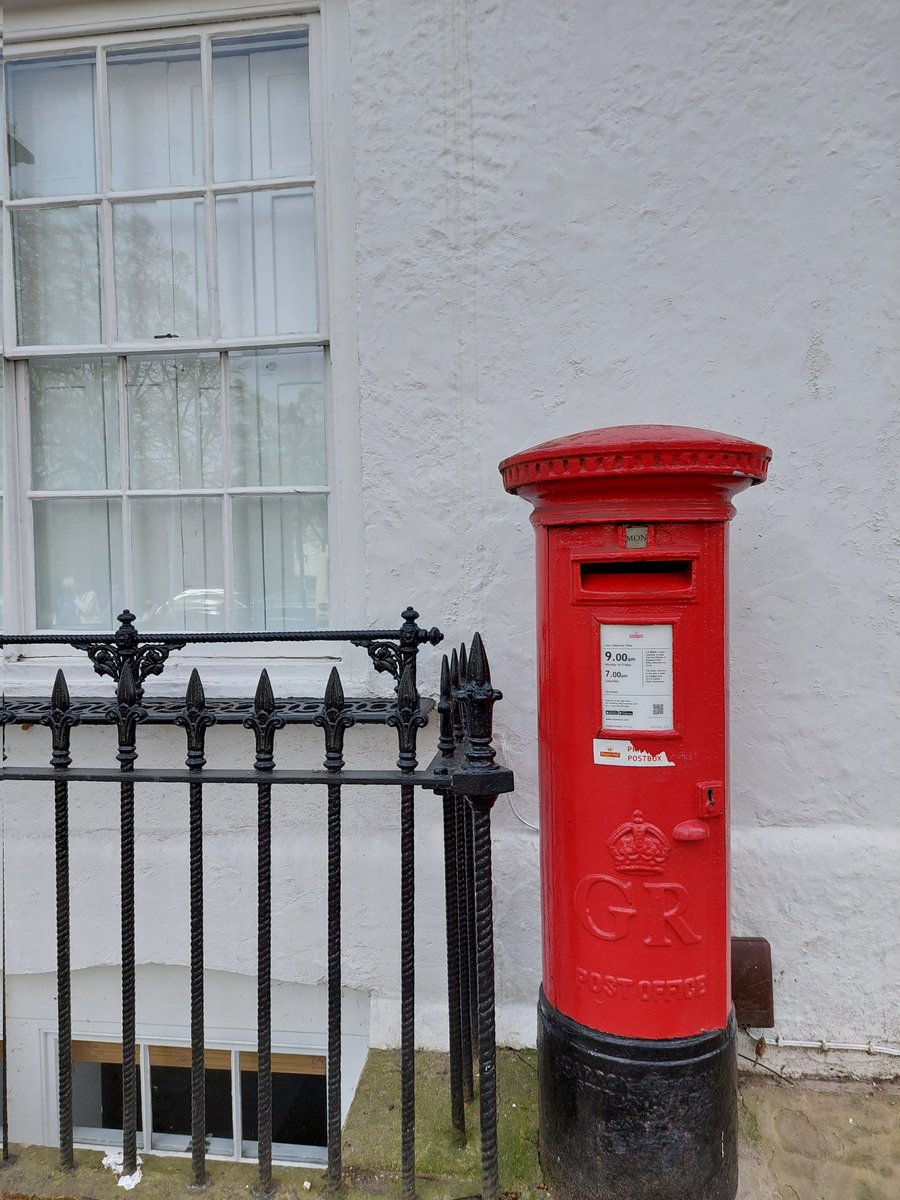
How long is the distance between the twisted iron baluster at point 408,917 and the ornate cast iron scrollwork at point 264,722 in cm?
31

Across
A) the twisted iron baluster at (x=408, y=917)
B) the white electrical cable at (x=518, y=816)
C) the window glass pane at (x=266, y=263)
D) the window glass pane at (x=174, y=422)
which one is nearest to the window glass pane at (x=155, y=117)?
the window glass pane at (x=266, y=263)

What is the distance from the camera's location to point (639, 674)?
5.82 ft

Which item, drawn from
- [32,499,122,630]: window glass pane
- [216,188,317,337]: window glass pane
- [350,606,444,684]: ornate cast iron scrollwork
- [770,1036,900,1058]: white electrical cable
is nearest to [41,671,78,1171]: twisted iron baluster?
[350,606,444,684]: ornate cast iron scrollwork

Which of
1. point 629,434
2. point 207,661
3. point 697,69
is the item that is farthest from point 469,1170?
point 697,69

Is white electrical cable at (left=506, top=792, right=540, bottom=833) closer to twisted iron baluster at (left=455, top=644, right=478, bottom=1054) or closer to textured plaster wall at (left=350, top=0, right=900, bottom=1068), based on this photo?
textured plaster wall at (left=350, top=0, right=900, bottom=1068)

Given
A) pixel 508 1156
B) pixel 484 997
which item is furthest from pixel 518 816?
pixel 508 1156

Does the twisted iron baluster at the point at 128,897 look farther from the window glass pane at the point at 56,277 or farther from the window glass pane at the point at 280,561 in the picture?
the window glass pane at the point at 56,277

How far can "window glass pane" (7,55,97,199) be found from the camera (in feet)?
9.71

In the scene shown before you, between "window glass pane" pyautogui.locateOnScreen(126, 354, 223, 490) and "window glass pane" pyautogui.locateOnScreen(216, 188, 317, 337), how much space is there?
0.75 feet

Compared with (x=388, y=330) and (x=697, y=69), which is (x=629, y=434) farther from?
(x=697, y=69)

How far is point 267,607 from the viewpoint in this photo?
2957 millimetres

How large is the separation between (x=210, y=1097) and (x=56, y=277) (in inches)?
136

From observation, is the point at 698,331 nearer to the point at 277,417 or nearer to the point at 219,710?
the point at 277,417

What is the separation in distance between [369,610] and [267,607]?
1.68 feet
